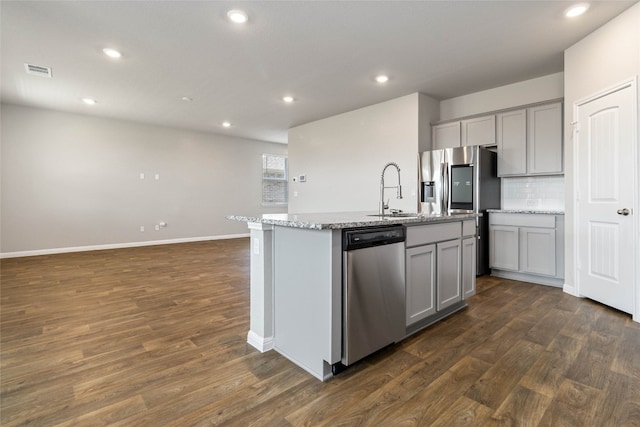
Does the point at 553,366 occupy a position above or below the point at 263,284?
below

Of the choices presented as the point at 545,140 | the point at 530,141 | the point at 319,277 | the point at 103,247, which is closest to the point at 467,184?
the point at 530,141

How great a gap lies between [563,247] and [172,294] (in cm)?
451

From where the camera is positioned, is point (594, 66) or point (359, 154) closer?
point (594, 66)

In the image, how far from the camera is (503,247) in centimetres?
411

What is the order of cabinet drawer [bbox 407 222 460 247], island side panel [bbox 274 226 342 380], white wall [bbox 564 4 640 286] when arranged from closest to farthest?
island side panel [bbox 274 226 342 380] < cabinet drawer [bbox 407 222 460 247] < white wall [bbox 564 4 640 286]

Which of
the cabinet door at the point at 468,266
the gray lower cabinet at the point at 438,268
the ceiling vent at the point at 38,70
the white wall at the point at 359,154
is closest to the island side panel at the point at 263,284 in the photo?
the gray lower cabinet at the point at 438,268

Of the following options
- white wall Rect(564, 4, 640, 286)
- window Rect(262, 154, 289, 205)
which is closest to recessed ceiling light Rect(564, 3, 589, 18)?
white wall Rect(564, 4, 640, 286)

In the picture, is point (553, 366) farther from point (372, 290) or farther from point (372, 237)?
point (372, 237)

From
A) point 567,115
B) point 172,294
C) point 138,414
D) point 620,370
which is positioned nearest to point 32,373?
point 138,414

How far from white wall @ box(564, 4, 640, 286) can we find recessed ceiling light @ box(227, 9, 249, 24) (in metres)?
3.36

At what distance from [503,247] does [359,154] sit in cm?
279

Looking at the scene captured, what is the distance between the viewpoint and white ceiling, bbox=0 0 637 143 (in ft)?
8.89

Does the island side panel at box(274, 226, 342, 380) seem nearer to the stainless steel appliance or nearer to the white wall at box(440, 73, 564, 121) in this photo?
the stainless steel appliance

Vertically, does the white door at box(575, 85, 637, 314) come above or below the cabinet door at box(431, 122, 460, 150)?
below
